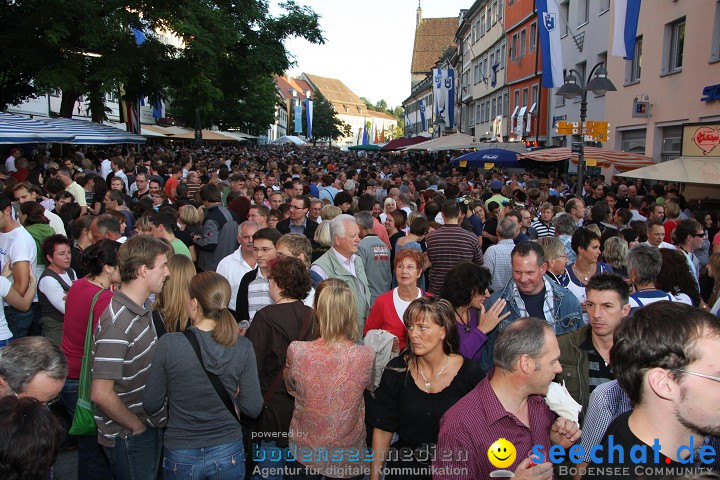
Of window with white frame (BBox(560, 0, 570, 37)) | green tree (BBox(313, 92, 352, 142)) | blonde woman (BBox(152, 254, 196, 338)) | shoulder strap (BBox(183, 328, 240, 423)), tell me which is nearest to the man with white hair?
blonde woman (BBox(152, 254, 196, 338))

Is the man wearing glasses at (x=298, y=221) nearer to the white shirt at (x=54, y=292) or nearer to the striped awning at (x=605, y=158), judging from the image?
the white shirt at (x=54, y=292)

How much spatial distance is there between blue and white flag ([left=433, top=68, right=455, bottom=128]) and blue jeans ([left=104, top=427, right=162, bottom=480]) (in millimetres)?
34286

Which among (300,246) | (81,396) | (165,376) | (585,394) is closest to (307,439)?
(165,376)

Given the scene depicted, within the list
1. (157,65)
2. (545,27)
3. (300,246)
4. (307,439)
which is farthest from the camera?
(157,65)

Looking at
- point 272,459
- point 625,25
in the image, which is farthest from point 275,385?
point 625,25

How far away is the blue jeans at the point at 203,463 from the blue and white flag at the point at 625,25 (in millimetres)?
15336

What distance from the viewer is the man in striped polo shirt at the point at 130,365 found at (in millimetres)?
3244

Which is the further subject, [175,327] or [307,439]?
[175,327]

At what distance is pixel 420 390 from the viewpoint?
3.30m

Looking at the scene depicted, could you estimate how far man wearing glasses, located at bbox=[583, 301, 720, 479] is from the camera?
202cm

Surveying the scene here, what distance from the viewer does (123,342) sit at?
10.7 feet

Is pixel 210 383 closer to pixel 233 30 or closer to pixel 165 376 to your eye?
pixel 165 376

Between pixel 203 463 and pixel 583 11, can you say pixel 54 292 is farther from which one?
pixel 583 11

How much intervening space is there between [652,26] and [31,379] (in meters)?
20.4
